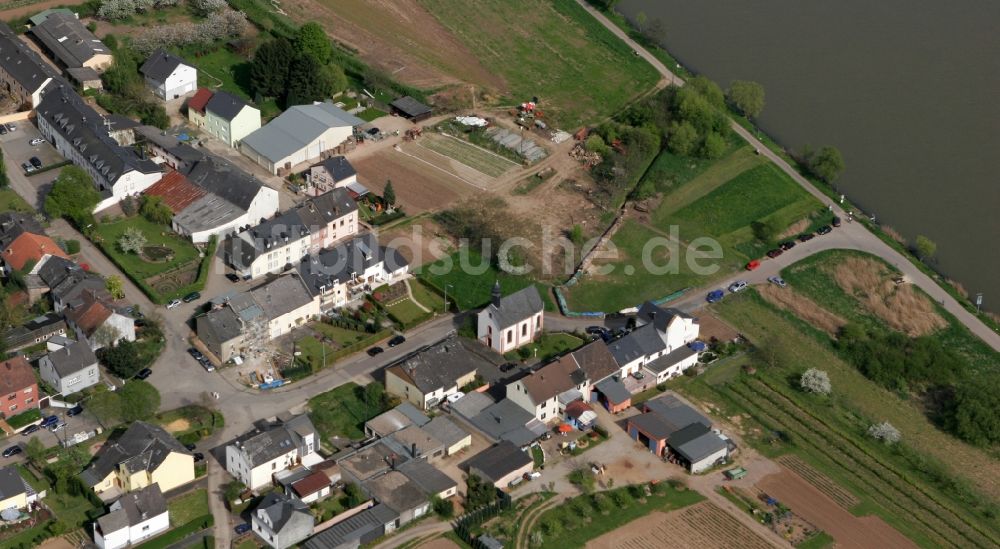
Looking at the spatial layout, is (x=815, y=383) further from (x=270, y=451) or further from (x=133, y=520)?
(x=133, y=520)

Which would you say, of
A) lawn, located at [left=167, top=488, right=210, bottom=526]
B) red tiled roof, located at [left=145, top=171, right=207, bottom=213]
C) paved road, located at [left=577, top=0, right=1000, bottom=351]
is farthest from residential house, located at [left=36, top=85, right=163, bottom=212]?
paved road, located at [left=577, top=0, right=1000, bottom=351]

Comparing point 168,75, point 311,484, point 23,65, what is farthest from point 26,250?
point 311,484

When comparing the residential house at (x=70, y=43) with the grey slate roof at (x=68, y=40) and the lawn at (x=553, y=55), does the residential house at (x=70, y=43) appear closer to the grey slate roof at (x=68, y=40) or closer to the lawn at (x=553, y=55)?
the grey slate roof at (x=68, y=40)

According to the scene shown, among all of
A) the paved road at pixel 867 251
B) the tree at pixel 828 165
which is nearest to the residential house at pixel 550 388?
the paved road at pixel 867 251

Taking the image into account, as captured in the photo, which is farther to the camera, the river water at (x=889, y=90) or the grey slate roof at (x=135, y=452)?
the river water at (x=889, y=90)

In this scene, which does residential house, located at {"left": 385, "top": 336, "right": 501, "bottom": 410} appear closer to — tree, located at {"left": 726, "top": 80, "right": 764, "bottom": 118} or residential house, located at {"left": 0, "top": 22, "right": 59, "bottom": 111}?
residential house, located at {"left": 0, "top": 22, "right": 59, "bottom": 111}

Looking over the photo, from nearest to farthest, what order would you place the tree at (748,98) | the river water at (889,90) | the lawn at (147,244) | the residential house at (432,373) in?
the residential house at (432,373)
the lawn at (147,244)
the river water at (889,90)
the tree at (748,98)

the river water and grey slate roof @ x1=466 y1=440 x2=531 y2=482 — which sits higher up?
the river water
